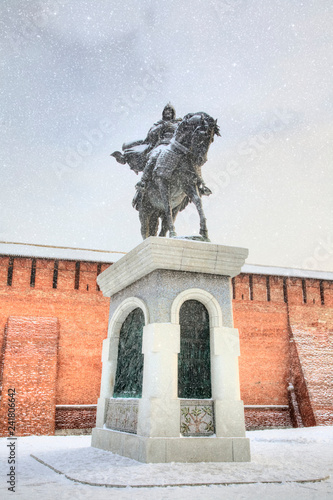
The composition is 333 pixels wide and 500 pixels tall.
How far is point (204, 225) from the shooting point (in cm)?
511

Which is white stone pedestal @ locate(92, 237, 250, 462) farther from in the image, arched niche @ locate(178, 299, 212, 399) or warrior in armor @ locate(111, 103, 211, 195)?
warrior in armor @ locate(111, 103, 211, 195)

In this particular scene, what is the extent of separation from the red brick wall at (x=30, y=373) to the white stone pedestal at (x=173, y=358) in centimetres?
517

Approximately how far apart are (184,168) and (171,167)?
179 mm

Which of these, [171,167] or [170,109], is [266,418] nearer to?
[171,167]

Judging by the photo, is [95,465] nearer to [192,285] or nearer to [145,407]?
[145,407]

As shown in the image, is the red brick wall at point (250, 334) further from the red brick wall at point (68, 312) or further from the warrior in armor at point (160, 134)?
the warrior in armor at point (160, 134)

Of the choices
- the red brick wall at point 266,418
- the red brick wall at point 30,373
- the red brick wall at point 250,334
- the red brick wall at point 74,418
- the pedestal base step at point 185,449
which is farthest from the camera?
the red brick wall at point 266,418

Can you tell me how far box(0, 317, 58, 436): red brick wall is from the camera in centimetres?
945

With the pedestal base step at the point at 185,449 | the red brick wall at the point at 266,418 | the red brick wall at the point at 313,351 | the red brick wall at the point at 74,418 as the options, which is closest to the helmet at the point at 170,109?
the pedestal base step at the point at 185,449

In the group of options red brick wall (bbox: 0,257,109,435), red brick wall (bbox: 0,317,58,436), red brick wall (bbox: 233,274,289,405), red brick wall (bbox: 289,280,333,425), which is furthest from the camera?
red brick wall (bbox: 233,274,289,405)

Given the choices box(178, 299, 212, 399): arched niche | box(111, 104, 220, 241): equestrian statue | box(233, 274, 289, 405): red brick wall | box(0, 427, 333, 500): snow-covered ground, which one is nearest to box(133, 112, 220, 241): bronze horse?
box(111, 104, 220, 241): equestrian statue

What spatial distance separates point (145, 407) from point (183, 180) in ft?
8.79

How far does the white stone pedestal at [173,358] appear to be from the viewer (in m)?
3.95

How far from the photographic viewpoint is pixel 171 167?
5156 millimetres
